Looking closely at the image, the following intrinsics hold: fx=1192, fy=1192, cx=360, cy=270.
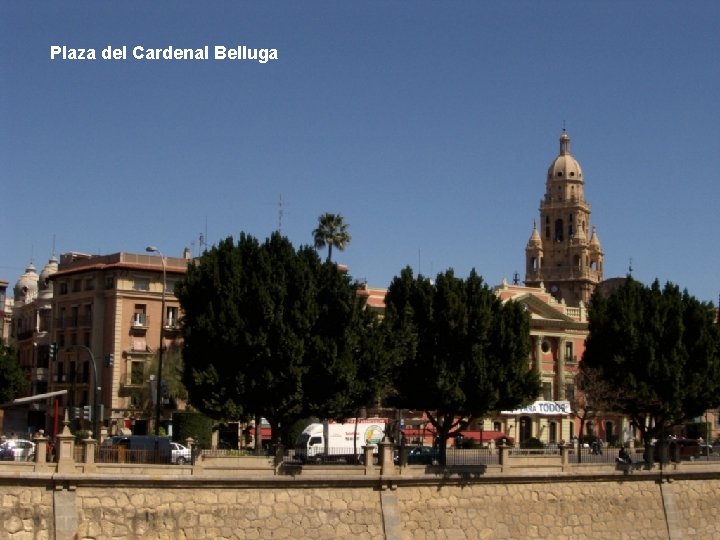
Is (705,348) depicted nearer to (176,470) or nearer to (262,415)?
(262,415)

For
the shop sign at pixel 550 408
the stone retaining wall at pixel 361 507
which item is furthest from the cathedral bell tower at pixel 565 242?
the stone retaining wall at pixel 361 507

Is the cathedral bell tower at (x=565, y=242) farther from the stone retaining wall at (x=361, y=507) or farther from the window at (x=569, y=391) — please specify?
the stone retaining wall at (x=361, y=507)

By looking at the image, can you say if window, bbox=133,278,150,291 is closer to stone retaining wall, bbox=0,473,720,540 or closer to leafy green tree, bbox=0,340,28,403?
leafy green tree, bbox=0,340,28,403

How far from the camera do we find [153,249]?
184ft

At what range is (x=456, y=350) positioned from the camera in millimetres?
53906

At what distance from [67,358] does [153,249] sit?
33113 mm

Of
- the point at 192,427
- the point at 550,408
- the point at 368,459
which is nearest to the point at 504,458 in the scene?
the point at 368,459

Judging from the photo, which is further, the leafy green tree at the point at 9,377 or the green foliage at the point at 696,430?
the green foliage at the point at 696,430

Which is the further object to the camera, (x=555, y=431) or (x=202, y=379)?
(x=555, y=431)

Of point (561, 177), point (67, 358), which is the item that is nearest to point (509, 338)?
point (67, 358)

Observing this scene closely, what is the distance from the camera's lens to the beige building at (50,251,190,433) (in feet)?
267

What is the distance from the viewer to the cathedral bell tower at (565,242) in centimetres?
15550

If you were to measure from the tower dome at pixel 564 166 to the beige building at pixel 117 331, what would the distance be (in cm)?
8076

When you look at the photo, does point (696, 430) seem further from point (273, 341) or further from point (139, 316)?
point (273, 341)
